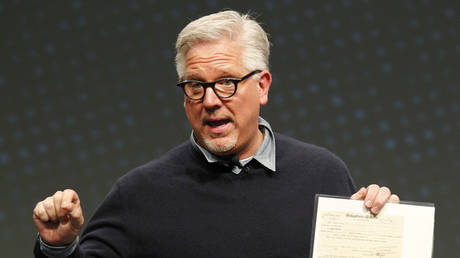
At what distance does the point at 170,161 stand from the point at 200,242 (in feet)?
0.95

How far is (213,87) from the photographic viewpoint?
1878mm

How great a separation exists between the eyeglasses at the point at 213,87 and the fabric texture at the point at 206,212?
0.22 meters

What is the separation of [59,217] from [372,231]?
0.75m

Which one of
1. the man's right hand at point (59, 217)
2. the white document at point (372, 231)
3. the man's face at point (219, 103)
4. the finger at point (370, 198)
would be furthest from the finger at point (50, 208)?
the finger at point (370, 198)

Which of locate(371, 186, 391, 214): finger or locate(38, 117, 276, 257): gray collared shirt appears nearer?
locate(371, 186, 391, 214): finger

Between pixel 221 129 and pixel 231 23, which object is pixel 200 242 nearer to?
pixel 221 129

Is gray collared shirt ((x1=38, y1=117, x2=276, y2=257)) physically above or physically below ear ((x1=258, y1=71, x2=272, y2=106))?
below

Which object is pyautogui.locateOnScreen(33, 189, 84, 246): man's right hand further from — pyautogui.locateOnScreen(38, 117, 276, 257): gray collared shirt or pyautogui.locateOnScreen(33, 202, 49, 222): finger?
pyautogui.locateOnScreen(38, 117, 276, 257): gray collared shirt

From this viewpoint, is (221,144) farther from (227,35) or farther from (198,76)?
(227,35)

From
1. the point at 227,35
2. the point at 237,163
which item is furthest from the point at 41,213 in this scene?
the point at 227,35

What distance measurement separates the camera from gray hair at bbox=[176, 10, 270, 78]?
1919mm

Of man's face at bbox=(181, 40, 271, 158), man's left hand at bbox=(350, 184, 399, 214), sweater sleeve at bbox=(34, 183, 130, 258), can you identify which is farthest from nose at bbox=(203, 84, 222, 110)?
man's left hand at bbox=(350, 184, 399, 214)

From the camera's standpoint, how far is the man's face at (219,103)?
1882 mm

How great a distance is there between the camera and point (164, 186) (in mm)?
1967
